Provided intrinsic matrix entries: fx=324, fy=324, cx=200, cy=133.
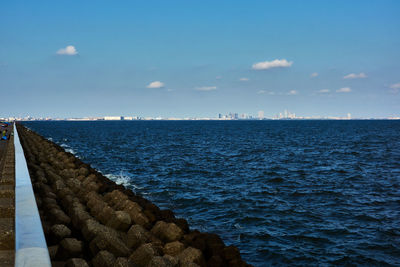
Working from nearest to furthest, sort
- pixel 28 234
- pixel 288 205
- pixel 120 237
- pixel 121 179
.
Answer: pixel 28 234, pixel 120 237, pixel 288 205, pixel 121 179

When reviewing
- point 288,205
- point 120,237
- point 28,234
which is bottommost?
point 288,205

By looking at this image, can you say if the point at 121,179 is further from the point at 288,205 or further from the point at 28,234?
the point at 28,234

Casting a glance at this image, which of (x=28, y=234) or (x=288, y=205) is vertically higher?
(x=28, y=234)

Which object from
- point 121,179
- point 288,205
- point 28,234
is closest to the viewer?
point 28,234

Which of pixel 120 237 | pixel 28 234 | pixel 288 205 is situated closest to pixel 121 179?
pixel 288 205

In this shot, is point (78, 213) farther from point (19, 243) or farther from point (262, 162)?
point (262, 162)

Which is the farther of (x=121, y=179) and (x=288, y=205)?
(x=121, y=179)

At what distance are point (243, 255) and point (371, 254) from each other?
11.1 feet

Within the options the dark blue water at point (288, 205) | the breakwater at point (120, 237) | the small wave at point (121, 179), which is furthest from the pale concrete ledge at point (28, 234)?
the small wave at point (121, 179)

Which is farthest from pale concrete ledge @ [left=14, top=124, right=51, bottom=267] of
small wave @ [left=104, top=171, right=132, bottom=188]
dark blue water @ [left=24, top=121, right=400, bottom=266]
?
small wave @ [left=104, top=171, right=132, bottom=188]

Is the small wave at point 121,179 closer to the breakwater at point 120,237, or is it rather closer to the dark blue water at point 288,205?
the dark blue water at point 288,205

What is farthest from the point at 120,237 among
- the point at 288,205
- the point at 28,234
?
the point at 288,205

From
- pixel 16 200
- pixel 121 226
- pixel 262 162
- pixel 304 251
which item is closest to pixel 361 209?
pixel 304 251

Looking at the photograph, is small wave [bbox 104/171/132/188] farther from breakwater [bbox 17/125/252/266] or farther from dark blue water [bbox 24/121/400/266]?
breakwater [bbox 17/125/252/266]
